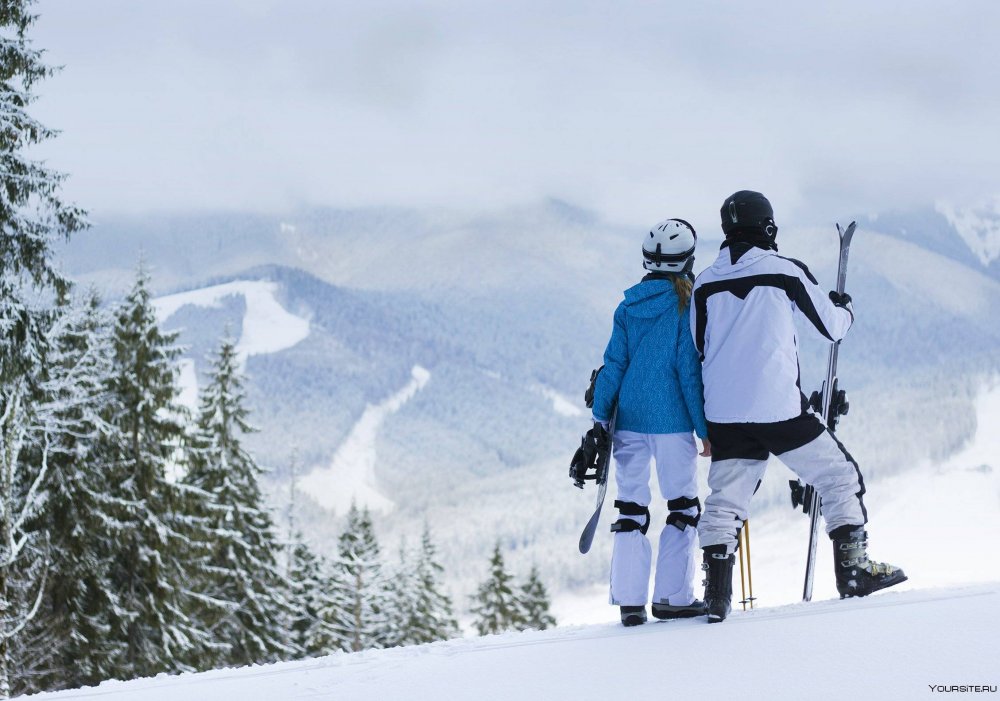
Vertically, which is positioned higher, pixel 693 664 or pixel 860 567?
pixel 860 567

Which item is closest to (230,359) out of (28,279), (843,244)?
(28,279)

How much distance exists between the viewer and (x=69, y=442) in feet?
60.4

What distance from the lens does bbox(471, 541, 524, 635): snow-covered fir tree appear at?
137 feet

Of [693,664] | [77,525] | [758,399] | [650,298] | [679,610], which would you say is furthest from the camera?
[77,525]

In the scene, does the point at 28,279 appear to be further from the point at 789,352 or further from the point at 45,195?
the point at 789,352

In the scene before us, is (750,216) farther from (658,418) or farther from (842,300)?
(658,418)

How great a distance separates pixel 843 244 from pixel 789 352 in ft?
7.87

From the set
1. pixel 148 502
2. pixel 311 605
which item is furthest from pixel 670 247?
pixel 311 605

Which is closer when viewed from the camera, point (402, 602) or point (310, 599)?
point (310, 599)

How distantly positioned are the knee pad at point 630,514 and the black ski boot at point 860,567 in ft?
3.81

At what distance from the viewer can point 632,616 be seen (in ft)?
19.5

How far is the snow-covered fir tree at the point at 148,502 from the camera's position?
1941 centimetres

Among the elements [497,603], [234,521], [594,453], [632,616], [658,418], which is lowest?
[497,603]

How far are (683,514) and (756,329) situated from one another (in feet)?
4.26
